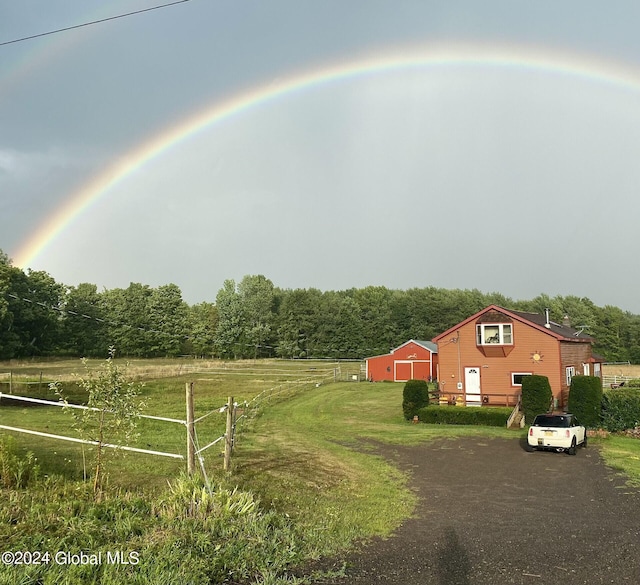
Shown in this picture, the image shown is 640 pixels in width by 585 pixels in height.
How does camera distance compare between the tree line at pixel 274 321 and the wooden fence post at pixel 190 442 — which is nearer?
the wooden fence post at pixel 190 442

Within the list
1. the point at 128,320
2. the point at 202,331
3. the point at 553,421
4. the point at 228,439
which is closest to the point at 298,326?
the point at 202,331

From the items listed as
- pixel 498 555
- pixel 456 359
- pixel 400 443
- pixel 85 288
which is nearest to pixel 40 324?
pixel 85 288

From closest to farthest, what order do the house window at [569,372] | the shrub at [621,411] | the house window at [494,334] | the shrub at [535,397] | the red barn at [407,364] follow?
the shrub at [621,411]
the shrub at [535,397]
the house window at [569,372]
the house window at [494,334]
the red barn at [407,364]

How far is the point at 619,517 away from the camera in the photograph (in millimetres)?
10664

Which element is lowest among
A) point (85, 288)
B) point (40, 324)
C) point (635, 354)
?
point (635, 354)

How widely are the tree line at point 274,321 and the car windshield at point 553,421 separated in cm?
8688

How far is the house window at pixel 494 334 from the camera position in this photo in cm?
3691

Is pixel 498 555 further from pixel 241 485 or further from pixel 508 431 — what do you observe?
pixel 508 431

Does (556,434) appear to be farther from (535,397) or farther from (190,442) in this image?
(190,442)

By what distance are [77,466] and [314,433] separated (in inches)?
478

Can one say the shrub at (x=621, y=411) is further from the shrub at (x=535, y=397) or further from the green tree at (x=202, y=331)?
the green tree at (x=202, y=331)

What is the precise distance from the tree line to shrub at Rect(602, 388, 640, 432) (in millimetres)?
80838

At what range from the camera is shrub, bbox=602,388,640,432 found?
25828 millimetres

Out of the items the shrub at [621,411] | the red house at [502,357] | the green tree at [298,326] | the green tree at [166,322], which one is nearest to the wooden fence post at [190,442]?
the shrub at [621,411]
